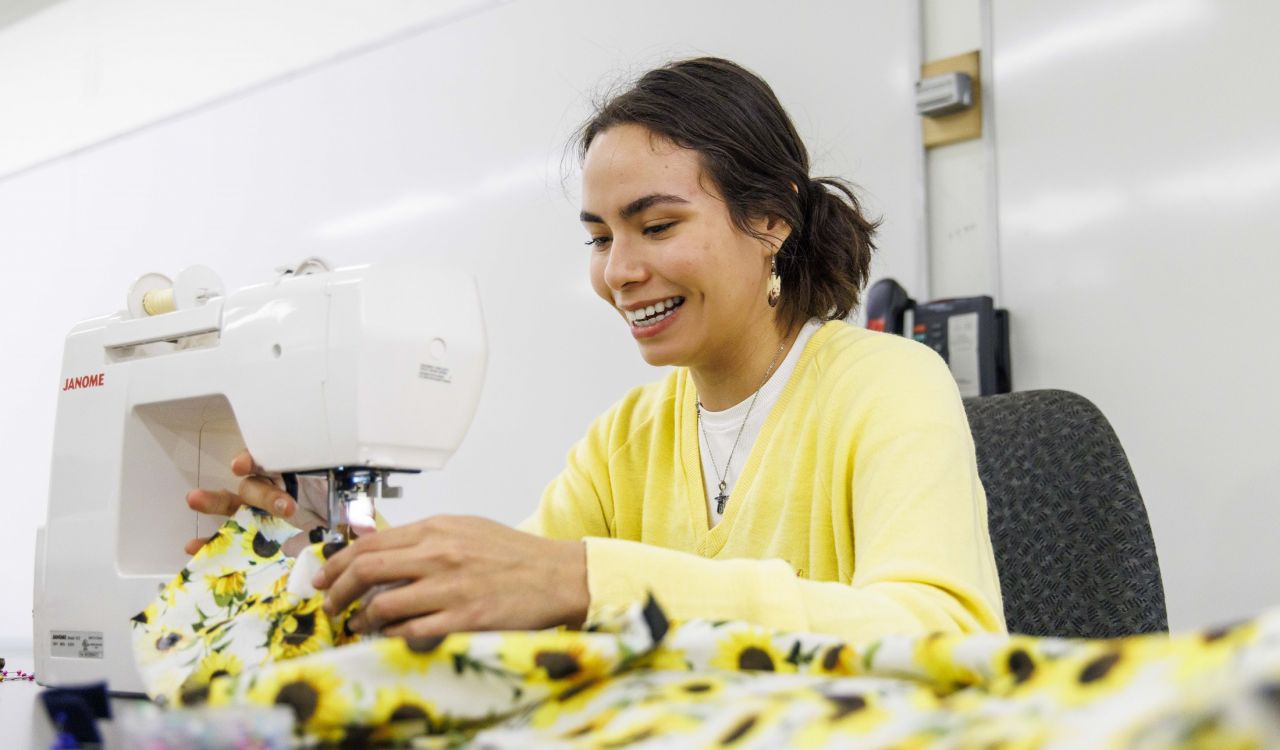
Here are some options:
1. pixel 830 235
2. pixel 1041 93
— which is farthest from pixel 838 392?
pixel 1041 93

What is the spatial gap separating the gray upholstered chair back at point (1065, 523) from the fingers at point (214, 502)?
865mm

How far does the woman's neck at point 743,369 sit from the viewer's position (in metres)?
1.48

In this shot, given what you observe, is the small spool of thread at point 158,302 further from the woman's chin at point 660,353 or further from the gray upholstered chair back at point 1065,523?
the gray upholstered chair back at point 1065,523

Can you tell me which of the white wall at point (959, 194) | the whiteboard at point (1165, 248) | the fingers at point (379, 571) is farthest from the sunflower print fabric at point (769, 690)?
the white wall at point (959, 194)

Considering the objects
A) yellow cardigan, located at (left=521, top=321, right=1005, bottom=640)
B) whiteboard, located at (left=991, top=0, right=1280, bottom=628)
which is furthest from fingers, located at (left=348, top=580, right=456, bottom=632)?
whiteboard, located at (left=991, top=0, right=1280, bottom=628)

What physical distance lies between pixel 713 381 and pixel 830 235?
0.89ft

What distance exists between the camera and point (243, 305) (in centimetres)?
121

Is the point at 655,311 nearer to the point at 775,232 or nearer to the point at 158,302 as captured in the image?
the point at 775,232

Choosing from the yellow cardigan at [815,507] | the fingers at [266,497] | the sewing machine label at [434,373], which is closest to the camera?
the yellow cardigan at [815,507]

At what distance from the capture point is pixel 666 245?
140 centimetres

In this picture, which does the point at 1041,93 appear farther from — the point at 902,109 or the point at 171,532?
the point at 171,532

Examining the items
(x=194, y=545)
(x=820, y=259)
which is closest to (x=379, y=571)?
(x=194, y=545)

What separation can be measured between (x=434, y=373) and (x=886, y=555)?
0.45 m

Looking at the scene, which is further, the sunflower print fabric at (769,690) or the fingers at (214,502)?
the fingers at (214,502)
